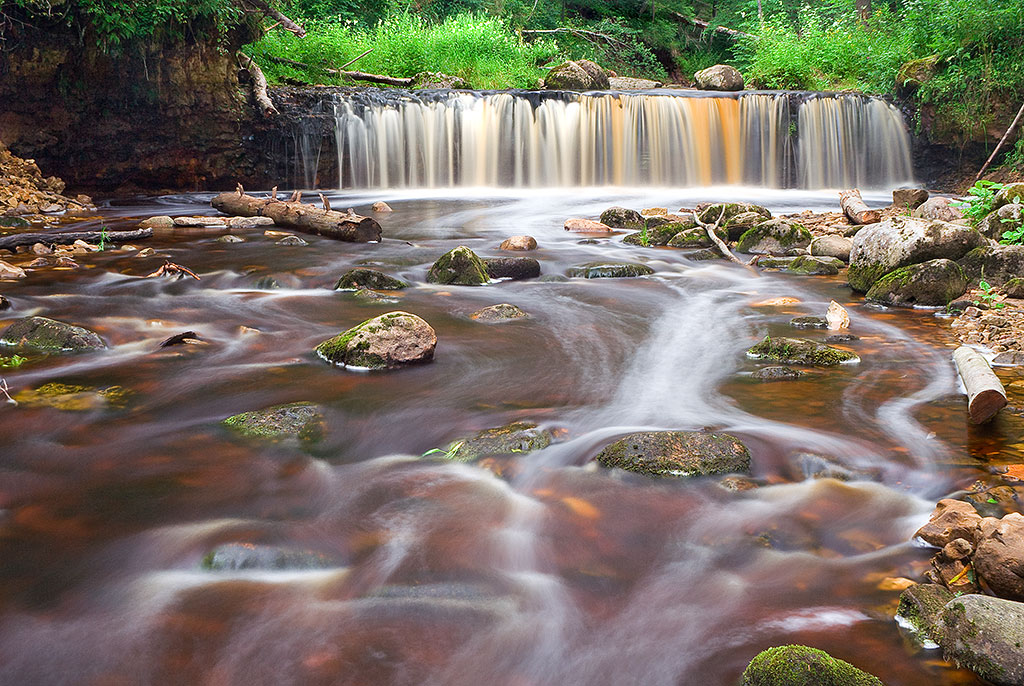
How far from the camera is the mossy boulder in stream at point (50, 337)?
4.79m

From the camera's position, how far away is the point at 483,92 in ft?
52.1

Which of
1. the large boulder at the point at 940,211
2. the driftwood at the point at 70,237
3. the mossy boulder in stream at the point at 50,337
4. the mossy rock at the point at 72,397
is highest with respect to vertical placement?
the large boulder at the point at 940,211

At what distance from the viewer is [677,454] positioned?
323 cm

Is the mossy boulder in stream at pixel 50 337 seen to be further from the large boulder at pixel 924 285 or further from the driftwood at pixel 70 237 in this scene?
the large boulder at pixel 924 285

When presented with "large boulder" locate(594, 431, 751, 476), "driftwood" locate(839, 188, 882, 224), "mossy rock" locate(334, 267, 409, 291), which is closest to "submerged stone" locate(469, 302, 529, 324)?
"mossy rock" locate(334, 267, 409, 291)

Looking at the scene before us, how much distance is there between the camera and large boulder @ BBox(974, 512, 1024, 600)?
217 cm

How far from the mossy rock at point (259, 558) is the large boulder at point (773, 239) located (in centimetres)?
755

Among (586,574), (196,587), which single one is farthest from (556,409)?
(196,587)

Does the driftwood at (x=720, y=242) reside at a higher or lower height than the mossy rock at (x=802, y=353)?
higher

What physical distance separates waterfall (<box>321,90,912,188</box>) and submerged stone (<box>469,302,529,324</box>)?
33.2 ft

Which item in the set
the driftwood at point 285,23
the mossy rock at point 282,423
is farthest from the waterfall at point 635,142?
the mossy rock at point 282,423

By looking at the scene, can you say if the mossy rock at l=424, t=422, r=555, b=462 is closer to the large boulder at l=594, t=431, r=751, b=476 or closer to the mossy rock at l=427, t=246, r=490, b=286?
the large boulder at l=594, t=431, r=751, b=476

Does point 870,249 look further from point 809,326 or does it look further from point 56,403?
point 56,403

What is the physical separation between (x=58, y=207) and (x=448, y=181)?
686 centimetres
